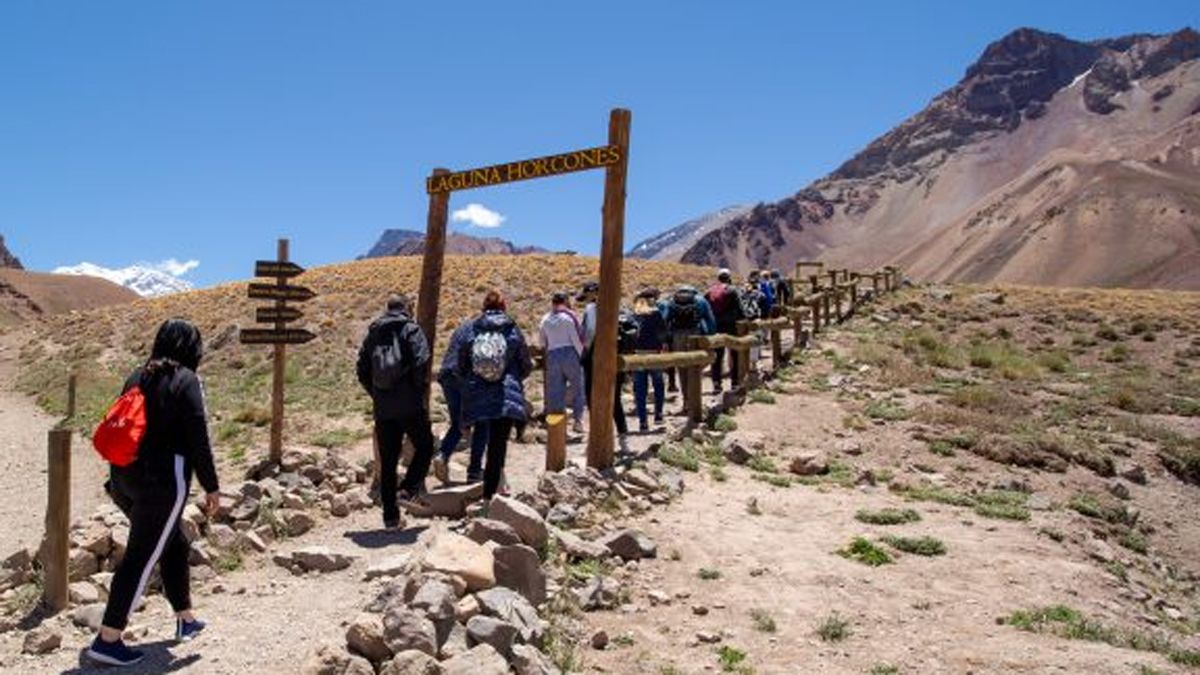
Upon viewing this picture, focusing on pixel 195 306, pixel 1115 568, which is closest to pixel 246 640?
pixel 1115 568

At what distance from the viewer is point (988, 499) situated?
10.9 m

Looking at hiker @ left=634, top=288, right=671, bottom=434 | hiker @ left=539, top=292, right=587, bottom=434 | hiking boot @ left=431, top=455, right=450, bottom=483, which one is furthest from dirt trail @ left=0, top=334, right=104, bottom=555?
hiker @ left=634, top=288, right=671, bottom=434

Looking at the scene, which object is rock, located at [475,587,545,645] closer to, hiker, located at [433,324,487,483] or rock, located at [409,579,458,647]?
rock, located at [409,579,458,647]

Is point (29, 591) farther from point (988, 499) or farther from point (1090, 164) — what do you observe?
point (1090, 164)

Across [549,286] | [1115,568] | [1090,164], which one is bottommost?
[1115,568]

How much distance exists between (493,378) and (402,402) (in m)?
0.81

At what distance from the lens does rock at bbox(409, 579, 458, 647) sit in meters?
5.57

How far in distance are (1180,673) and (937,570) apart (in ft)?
7.36

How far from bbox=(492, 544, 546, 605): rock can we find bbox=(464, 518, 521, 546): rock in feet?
0.92

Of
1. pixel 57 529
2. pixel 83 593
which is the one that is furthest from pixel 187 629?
pixel 57 529

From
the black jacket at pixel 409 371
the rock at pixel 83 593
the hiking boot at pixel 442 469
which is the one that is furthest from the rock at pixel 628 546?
the rock at pixel 83 593

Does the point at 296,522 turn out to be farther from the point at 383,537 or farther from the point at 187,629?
the point at 187,629

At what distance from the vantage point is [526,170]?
9.84 metres

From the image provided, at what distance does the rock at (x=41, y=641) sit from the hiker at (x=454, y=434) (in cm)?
378
